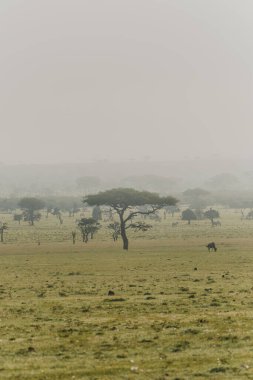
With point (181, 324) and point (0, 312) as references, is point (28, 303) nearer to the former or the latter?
point (0, 312)

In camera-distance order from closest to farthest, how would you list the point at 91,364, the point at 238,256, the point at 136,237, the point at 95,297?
the point at 91,364 < the point at 95,297 < the point at 238,256 < the point at 136,237

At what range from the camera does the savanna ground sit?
2205 centimetres

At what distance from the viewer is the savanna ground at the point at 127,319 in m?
22.0

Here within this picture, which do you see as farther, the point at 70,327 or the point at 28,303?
the point at 28,303

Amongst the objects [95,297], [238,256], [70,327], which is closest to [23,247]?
[238,256]

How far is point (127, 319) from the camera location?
3197cm

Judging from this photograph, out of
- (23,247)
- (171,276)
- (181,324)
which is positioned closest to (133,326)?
(181,324)

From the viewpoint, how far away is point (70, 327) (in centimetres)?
3002

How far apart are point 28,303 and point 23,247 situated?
5883 centimetres

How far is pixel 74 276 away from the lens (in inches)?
2248

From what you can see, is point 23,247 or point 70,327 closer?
point 70,327

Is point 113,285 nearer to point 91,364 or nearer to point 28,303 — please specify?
point 28,303

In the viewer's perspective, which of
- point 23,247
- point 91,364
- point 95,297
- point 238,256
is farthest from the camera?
point 23,247

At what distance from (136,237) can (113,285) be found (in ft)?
229
